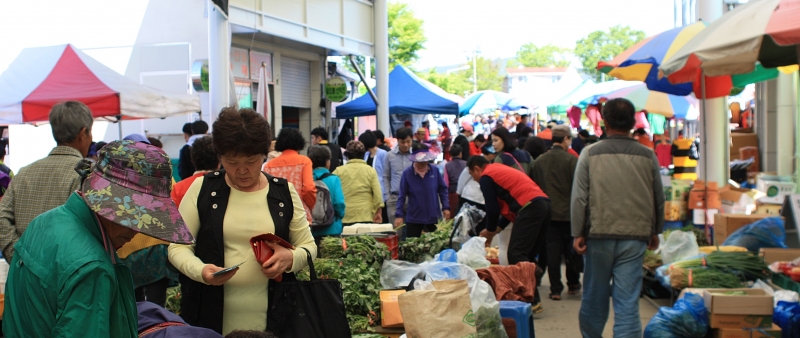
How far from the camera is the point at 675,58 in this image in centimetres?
668

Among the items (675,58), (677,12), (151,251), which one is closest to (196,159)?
(151,251)

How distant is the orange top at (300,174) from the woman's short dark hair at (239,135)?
346cm

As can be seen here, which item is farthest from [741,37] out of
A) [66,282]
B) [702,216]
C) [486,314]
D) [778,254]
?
[702,216]

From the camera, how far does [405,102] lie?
17.8 metres

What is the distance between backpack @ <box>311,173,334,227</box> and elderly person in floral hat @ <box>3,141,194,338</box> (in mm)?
4834

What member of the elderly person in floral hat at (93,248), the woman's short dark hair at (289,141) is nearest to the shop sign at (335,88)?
the woman's short dark hair at (289,141)

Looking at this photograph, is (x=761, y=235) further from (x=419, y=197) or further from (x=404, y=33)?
(x=404, y=33)

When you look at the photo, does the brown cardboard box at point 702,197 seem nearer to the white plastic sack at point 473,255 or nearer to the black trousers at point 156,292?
the white plastic sack at point 473,255

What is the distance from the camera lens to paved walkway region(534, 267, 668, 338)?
24.5ft

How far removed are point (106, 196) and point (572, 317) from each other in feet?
22.3

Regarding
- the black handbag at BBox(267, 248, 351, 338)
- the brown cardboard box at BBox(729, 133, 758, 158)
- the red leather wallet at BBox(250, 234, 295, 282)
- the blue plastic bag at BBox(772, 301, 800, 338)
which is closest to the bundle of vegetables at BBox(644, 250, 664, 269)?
the blue plastic bag at BBox(772, 301, 800, 338)

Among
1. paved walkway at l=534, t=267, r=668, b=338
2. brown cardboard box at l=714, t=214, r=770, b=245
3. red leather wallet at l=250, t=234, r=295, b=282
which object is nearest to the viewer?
red leather wallet at l=250, t=234, r=295, b=282

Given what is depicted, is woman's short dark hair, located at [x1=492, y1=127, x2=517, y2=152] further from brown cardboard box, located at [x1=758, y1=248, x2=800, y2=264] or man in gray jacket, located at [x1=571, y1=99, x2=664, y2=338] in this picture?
man in gray jacket, located at [x1=571, y1=99, x2=664, y2=338]

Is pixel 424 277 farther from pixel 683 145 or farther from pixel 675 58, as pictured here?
pixel 683 145
